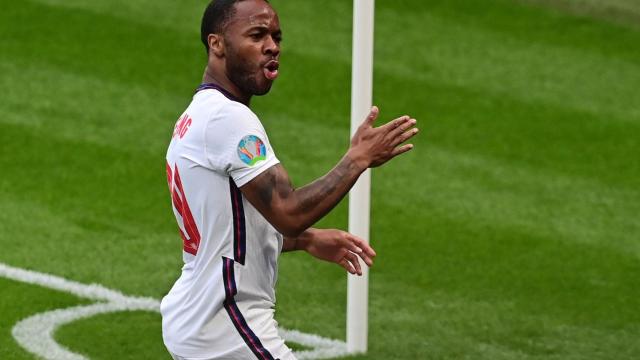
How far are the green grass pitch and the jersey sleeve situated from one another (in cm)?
303

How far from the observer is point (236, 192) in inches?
196

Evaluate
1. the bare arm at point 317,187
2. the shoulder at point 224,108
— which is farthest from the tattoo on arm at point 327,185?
the shoulder at point 224,108

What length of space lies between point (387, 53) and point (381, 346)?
5.22 m

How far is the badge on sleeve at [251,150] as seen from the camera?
486 centimetres

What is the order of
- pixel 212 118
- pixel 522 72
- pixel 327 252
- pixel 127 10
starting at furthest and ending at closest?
pixel 127 10 → pixel 522 72 → pixel 327 252 → pixel 212 118

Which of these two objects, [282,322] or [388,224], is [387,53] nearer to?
[388,224]

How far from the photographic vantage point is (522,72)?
12.5 m

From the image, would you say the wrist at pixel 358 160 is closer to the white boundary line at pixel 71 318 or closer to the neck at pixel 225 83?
the neck at pixel 225 83

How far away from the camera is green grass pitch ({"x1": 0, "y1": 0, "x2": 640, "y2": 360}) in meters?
8.38

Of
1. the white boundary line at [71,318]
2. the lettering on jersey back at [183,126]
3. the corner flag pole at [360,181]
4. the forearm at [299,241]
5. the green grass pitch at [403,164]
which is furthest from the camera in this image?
the green grass pitch at [403,164]

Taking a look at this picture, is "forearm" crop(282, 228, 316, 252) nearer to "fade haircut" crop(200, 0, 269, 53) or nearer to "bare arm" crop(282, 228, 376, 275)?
"bare arm" crop(282, 228, 376, 275)

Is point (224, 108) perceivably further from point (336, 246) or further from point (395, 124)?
point (336, 246)

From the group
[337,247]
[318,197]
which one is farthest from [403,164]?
[318,197]

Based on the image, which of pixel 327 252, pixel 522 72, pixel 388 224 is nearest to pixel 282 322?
pixel 388 224
